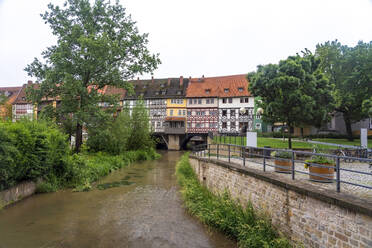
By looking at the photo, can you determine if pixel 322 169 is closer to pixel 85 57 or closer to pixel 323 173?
pixel 323 173

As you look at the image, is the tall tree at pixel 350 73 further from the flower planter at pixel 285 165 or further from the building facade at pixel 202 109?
the building facade at pixel 202 109

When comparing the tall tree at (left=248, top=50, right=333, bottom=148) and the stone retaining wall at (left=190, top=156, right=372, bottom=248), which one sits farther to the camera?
the tall tree at (left=248, top=50, right=333, bottom=148)

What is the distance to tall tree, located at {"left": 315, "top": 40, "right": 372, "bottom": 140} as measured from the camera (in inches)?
829

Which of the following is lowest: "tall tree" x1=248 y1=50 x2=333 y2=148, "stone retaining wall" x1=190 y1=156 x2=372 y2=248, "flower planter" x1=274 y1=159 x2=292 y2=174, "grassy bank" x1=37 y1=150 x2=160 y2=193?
"grassy bank" x1=37 y1=150 x2=160 y2=193

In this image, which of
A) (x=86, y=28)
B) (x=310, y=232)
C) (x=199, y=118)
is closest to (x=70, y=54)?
(x=86, y=28)

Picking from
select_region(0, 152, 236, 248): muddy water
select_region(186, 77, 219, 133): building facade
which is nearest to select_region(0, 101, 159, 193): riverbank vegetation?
select_region(0, 152, 236, 248): muddy water

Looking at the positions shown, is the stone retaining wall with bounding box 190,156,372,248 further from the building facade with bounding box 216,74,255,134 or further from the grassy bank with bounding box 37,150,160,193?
the building facade with bounding box 216,74,255,134

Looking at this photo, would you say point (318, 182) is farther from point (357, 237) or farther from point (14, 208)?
point (14, 208)

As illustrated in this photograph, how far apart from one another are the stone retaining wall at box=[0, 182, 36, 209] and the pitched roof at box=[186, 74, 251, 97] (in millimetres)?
32053

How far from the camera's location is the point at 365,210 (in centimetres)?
365

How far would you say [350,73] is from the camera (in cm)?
2205

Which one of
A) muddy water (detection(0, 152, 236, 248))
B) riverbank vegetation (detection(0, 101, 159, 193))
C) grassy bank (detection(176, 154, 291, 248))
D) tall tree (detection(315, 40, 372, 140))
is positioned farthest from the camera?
tall tree (detection(315, 40, 372, 140))

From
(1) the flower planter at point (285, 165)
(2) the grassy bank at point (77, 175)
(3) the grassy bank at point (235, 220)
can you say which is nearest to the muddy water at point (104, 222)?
(3) the grassy bank at point (235, 220)

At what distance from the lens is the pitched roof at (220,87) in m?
39.6
